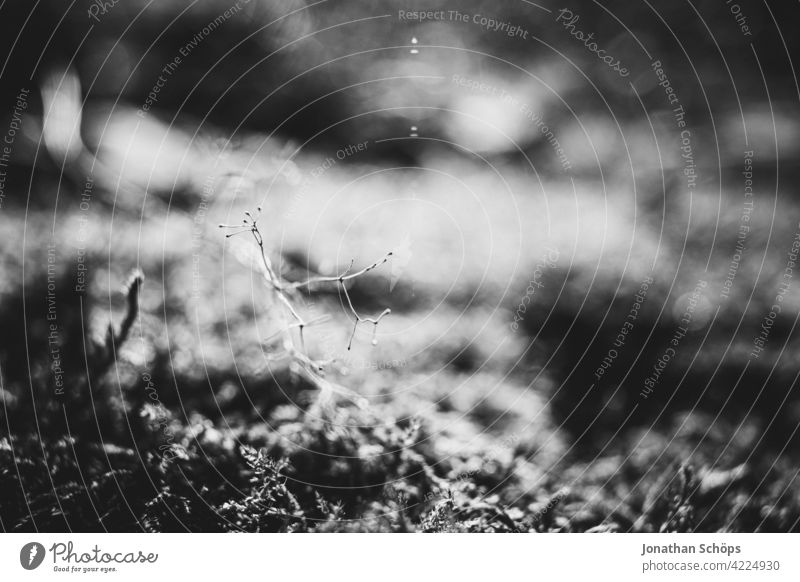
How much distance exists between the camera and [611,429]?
891 mm

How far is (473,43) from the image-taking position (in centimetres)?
85

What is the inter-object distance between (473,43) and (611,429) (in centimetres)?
72

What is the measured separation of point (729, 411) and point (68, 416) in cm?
117

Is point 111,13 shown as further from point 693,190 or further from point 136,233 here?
point 693,190

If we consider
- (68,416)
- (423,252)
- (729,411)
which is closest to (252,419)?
(68,416)

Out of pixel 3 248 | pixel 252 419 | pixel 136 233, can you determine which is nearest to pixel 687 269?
pixel 252 419

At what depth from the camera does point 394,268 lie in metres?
0.87

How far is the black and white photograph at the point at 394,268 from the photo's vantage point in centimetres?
84

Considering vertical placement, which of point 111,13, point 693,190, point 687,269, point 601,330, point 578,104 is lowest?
point 601,330

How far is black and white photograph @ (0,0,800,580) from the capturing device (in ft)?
2.76

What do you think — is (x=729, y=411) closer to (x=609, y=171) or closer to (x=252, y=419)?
(x=609, y=171)

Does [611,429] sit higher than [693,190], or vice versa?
[693,190]

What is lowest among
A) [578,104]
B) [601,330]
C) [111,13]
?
[601,330]

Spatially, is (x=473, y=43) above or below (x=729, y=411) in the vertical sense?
above
